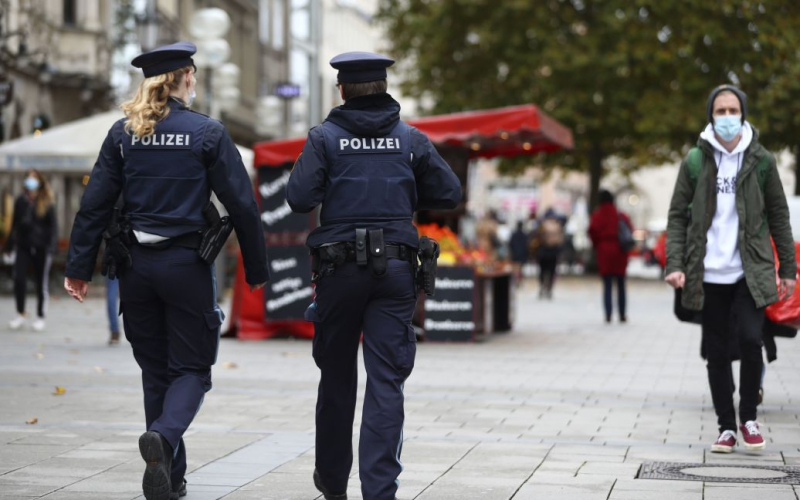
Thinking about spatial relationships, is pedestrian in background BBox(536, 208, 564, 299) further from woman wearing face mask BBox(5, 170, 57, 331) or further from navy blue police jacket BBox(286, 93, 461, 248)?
navy blue police jacket BBox(286, 93, 461, 248)

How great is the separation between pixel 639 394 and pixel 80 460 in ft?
16.2

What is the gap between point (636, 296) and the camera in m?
28.9

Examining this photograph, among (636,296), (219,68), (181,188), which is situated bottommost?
(636,296)

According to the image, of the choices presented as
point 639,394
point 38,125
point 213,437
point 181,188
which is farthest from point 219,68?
point 181,188

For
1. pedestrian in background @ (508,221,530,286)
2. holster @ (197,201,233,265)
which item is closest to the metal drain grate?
holster @ (197,201,233,265)

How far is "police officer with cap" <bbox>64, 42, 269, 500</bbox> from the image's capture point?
5.96 m

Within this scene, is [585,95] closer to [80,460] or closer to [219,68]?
[219,68]

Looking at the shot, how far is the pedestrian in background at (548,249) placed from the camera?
2706cm

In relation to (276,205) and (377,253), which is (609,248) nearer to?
(276,205)

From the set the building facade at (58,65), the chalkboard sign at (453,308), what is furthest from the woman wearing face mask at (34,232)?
the building facade at (58,65)

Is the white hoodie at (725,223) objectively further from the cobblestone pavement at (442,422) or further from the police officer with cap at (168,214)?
the police officer with cap at (168,214)

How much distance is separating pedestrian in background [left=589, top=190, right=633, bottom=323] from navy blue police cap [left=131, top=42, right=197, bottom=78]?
14.0m

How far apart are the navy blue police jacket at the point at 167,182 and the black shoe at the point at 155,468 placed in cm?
84

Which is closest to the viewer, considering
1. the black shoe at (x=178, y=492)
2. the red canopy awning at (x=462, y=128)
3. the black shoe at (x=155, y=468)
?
the black shoe at (x=155, y=468)
